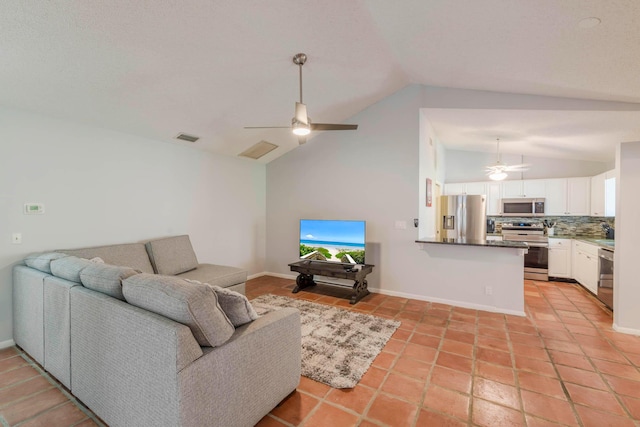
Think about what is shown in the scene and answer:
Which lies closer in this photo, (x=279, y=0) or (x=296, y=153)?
(x=279, y=0)

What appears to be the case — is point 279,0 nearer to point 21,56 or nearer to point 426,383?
point 21,56

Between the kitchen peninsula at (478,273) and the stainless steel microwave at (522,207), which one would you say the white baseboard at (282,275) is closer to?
the kitchen peninsula at (478,273)

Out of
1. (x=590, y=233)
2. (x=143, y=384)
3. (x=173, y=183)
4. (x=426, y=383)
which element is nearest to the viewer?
(x=143, y=384)

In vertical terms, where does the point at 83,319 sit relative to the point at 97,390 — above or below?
above

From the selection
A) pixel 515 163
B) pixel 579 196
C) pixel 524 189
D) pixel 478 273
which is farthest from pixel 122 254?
pixel 579 196

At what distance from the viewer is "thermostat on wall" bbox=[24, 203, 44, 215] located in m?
2.87

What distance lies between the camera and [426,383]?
2.20m

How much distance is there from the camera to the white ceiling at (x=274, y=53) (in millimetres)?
1981

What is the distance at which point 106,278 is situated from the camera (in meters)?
1.86

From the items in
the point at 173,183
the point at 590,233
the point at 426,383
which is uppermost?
the point at 173,183

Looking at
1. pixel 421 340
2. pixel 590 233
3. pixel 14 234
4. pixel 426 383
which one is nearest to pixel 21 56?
pixel 14 234

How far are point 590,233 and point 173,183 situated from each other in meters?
7.54

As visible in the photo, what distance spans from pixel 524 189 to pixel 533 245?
3.76 ft

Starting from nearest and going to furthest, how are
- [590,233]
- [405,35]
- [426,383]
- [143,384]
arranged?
[143,384]
[426,383]
[405,35]
[590,233]
